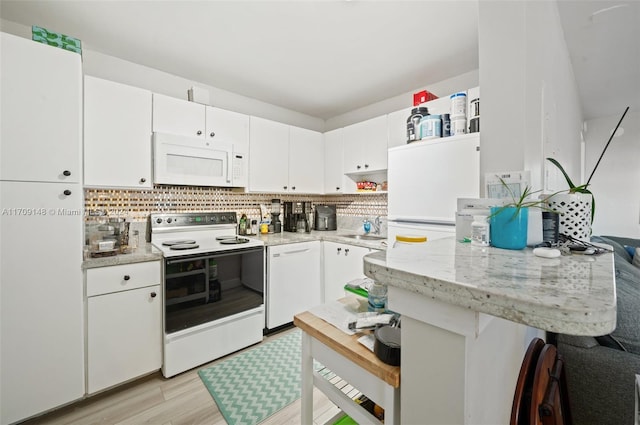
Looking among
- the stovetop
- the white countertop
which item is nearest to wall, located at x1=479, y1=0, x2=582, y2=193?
the white countertop

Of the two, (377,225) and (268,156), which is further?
(377,225)

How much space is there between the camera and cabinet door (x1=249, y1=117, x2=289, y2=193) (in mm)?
2783

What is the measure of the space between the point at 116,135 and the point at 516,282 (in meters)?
2.52

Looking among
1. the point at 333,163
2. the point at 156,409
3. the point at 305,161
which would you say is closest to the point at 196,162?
the point at 305,161

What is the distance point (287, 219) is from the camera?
10.9ft

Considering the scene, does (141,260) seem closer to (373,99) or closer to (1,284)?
(1,284)

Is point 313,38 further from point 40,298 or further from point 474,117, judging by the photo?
point 40,298

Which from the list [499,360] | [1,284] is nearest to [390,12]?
[499,360]

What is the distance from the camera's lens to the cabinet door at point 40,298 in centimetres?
143

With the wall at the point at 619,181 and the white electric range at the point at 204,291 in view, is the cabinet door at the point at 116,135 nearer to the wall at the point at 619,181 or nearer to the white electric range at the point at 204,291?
the white electric range at the point at 204,291

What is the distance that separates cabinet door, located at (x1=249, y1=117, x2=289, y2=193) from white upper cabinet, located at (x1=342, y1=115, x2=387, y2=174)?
2.34ft

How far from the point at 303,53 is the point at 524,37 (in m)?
Answer: 1.60

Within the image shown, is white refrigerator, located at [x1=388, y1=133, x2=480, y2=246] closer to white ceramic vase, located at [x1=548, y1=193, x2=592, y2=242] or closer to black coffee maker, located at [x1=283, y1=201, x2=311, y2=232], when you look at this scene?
white ceramic vase, located at [x1=548, y1=193, x2=592, y2=242]

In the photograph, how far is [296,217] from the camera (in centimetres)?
328
